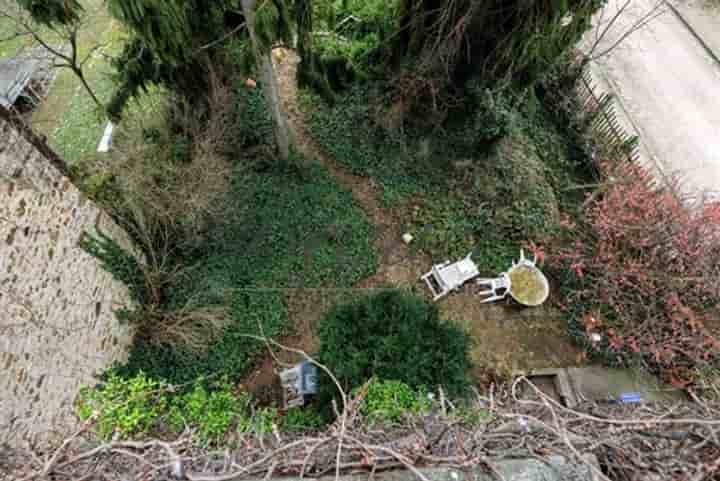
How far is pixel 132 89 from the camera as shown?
5715 mm

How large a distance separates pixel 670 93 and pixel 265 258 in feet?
36.5

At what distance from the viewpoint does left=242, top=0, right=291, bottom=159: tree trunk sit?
4625 mm

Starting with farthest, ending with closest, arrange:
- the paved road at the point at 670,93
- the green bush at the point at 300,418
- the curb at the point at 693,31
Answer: the curb at the point at 693,31 < the paved road at the point at 670,93 < the green bush at the point at 300,418

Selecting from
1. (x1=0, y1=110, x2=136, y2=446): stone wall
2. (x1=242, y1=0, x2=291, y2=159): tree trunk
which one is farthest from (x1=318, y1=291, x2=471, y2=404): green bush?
(x1=242, y1=0, x2=291, y2=159): tree trunk

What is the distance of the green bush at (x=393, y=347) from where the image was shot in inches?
150

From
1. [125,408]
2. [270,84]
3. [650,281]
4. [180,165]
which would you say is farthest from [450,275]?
[180,165]

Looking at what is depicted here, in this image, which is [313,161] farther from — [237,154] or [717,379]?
[717,379]

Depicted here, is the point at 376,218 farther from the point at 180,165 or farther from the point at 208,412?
the point at 208,412

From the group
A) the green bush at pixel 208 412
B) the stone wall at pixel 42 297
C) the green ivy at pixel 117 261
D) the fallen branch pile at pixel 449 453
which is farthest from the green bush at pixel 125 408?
the green ivy at pixel 117 261

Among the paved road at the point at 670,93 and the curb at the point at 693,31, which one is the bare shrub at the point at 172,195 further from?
the curb at the point at 693,31

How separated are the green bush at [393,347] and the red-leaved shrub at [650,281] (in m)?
3.37

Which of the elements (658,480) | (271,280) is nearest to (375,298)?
(271,280)

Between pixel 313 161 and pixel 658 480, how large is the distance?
7.20 m

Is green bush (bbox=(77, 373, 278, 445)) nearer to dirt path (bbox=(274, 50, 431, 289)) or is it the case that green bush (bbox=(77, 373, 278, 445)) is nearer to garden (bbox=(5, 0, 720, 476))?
garden (bbox=(5, 0, 720, 476))
